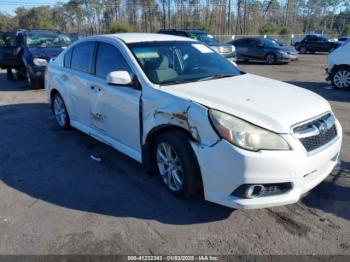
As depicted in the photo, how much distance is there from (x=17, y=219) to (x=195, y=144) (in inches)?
77.0

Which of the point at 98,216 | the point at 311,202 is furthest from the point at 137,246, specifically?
the point at 311,202

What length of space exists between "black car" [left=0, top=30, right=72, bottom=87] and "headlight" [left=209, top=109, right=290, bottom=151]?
839cm

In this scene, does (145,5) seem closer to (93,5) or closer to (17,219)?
(93,5)

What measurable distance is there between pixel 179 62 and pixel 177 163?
56.2 inches

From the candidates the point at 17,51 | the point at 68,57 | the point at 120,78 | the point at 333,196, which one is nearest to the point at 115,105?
the point at 120,78

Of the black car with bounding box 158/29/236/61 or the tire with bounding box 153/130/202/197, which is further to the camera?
the black car with bounding box 158/29/236/61

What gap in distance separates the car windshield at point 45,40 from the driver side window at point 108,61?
7.74 m

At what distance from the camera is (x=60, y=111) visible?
622cm

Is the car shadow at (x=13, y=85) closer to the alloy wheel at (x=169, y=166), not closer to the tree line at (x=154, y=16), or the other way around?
the alloy wheel at (x=169, y=166)

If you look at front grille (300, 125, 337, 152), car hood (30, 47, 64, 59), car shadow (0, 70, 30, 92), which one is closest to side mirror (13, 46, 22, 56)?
car hood (30, 47, 64, 59)

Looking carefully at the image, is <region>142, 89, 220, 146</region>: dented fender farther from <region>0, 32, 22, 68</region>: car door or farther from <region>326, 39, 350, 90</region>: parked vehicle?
<region>0, 32, 22, 68</region>: car door

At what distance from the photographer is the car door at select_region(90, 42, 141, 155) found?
3.98 m

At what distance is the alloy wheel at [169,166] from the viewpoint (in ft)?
11.6

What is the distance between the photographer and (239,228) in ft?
10.5
